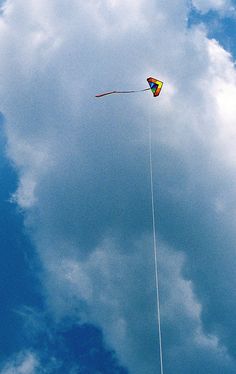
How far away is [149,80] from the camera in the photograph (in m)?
88.7

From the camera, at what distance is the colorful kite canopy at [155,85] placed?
8706 cm

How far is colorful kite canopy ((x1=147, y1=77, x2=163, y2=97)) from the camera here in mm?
87062

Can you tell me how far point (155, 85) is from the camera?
289ft
